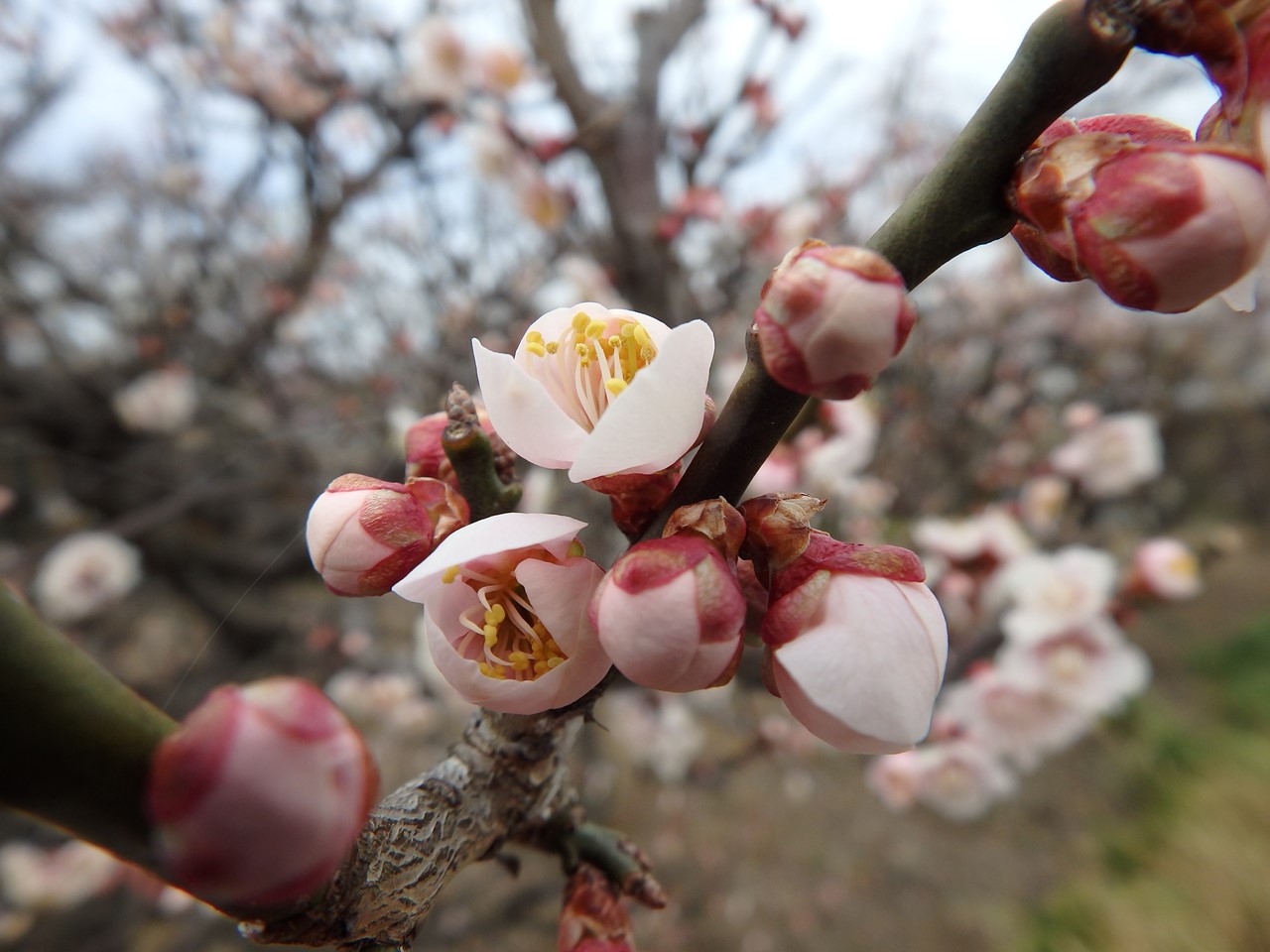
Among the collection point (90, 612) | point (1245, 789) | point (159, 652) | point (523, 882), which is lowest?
point (1245, 789)

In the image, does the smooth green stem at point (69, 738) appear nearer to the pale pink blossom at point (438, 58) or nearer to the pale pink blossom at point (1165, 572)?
the pale pink blossom at point (1165, 572)

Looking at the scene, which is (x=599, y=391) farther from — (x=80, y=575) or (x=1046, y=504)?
(x=80, y=575)

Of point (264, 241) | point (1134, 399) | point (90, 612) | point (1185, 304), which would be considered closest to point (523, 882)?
point (90, 612)

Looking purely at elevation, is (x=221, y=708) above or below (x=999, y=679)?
above

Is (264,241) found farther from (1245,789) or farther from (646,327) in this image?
(1245,789)

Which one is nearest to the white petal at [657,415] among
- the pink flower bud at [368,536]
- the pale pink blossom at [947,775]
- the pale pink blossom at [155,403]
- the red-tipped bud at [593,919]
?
the pink flower bud at [368,536]

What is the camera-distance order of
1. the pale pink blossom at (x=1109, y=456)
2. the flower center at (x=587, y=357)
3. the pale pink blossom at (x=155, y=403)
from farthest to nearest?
the pale pink blossom at (x=155, y=403) < the pale pink blossom at (x=1109, y=456) < the flower center at (x=587, y=357)

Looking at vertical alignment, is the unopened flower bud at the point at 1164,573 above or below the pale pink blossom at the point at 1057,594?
below
